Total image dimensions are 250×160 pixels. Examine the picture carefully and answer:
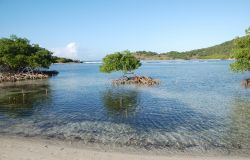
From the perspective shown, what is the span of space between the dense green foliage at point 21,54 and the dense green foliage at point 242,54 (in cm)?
7471

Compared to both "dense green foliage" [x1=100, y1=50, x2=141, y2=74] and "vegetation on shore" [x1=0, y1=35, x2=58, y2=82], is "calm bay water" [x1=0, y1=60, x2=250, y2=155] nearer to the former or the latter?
"dense green foliage" [x1=100, y1=50, x2=141, y2=74]

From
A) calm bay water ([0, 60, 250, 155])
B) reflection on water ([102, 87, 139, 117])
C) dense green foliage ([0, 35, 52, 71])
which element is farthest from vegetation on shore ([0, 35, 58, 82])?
reflection on water ([102, 87, 139, 117])

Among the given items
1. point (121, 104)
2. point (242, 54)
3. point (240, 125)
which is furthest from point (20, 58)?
point (240, 125)

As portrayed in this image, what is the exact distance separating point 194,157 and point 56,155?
10.8 metres

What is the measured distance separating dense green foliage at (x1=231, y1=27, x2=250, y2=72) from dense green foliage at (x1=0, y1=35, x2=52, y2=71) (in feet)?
245

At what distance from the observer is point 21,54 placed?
11119 cm

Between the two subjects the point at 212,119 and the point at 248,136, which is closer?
the point at 248,136

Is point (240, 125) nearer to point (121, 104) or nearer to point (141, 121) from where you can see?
point (141, 121)

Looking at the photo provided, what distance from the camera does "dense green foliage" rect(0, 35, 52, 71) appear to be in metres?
106

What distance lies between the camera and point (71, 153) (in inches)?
894

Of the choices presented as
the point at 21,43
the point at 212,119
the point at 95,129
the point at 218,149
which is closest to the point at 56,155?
the point at 95,129

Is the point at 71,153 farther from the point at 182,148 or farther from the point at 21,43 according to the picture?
the point at 21,43

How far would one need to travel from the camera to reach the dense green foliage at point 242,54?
6900 cm

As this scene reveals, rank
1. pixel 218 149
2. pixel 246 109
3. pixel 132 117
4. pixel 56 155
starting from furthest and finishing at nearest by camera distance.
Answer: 1. pixel 246 109
2. pixel 132 117
3. pixel 218 149
4. pixel 56 155
